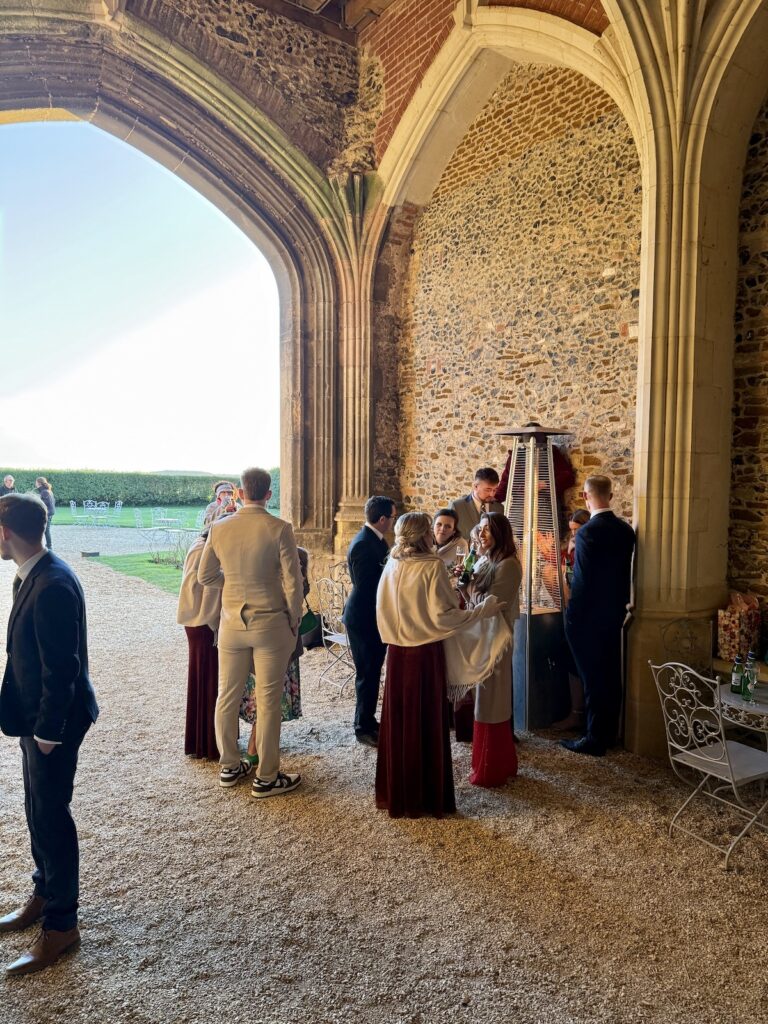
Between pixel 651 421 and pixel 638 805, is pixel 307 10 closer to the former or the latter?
pixel 651 421

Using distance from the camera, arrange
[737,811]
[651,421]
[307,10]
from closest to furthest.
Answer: [737,811], [651,421], [307,10]

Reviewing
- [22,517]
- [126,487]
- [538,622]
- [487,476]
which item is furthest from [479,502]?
[126,487]

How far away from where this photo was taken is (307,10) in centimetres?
696

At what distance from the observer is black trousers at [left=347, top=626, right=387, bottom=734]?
13.7 feet

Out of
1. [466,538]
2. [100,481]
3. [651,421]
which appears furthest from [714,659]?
[100,481]

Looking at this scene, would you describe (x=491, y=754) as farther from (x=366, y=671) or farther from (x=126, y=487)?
(x=126, y=487)

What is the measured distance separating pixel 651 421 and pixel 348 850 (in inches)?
117

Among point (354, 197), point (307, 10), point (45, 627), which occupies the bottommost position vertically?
point (45, 627)

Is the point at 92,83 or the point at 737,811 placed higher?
the point at 92,83

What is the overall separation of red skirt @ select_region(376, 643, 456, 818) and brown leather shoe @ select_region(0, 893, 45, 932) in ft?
5.01

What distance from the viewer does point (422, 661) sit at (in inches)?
125

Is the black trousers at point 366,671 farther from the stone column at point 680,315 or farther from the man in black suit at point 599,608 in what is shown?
the stone column at point 680,315

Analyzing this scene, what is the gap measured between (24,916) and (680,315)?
441cm

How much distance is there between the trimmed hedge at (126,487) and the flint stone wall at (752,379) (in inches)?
789
